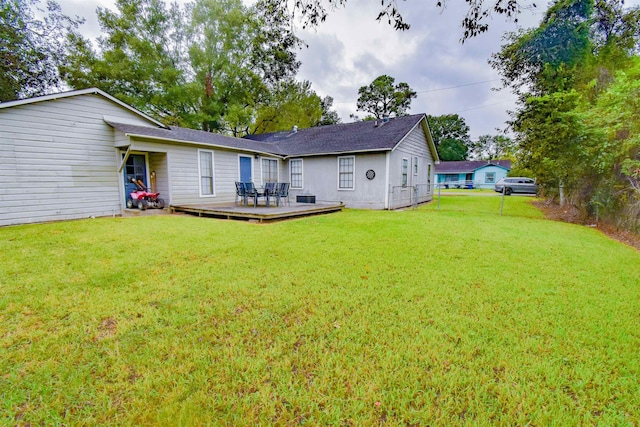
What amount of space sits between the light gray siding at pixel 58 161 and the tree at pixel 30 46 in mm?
9561

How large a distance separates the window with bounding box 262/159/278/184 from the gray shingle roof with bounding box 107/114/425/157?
1.78 feet

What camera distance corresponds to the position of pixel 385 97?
3403cm

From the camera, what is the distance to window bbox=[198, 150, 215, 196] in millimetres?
10374

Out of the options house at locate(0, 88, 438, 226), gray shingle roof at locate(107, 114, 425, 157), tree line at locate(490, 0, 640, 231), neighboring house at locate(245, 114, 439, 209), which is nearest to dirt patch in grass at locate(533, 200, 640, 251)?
tree line at locate(490, 0, 640, 231)

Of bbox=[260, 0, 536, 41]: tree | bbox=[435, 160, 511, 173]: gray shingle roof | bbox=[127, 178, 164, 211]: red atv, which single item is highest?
bbox=[435, 160, 511, 173]: gray shingle roof

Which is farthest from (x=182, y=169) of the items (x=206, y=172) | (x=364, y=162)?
(x=364, y=162)

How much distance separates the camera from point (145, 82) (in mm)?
19891

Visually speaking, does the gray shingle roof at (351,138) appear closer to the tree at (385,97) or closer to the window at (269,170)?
the window at (269,170)

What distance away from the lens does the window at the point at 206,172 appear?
408 inches

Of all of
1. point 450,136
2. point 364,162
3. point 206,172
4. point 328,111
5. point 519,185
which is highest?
point 328,111

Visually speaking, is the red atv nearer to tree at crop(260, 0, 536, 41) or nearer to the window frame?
tree at crop(260, 0, 536, 41)

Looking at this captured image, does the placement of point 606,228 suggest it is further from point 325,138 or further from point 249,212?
point 325,138

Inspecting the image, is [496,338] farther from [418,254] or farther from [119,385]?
[119,385]

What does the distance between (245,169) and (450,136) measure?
49492 millimetres
